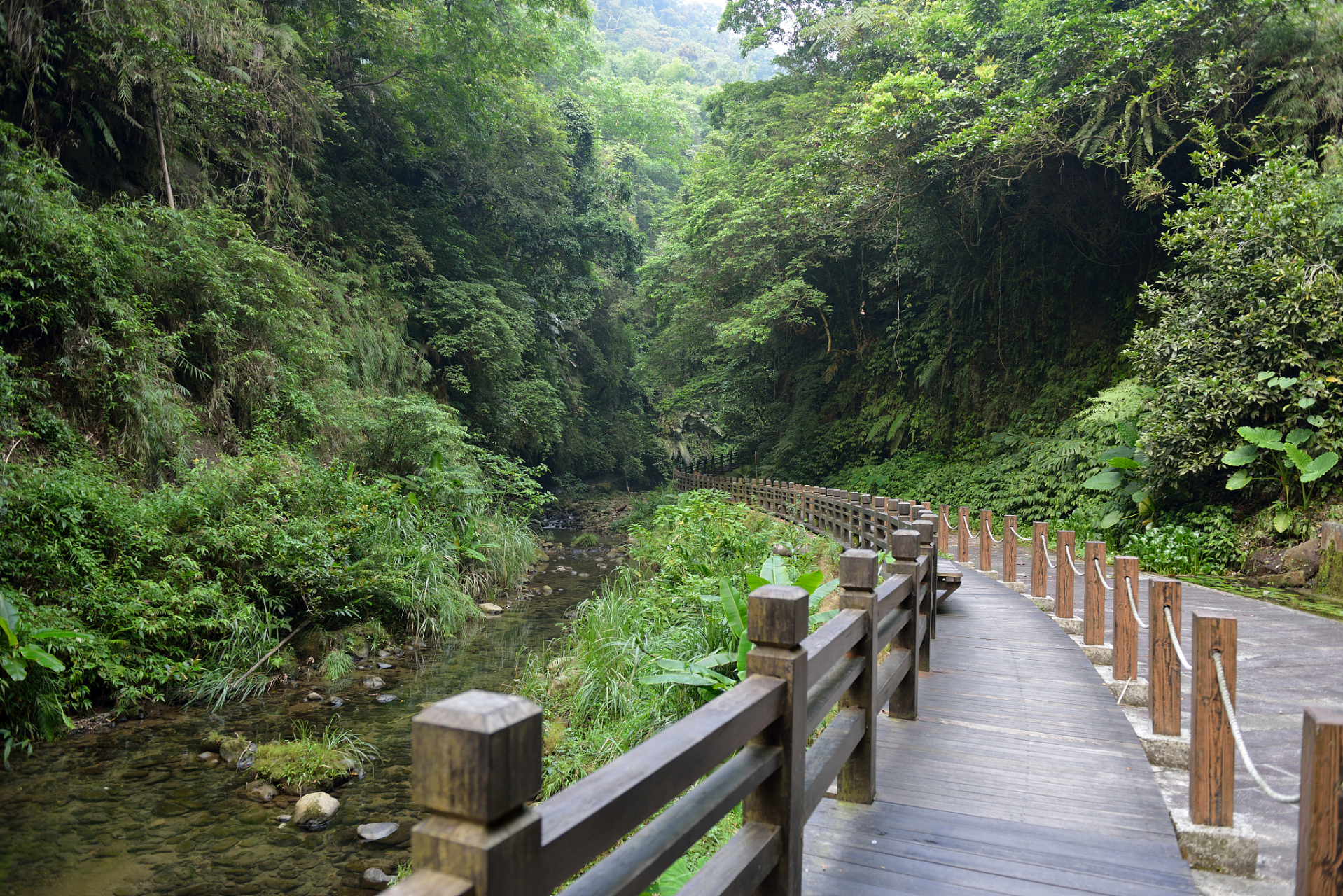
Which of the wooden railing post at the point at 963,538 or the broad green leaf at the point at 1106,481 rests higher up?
the broad green leaf at the point at 1106,481

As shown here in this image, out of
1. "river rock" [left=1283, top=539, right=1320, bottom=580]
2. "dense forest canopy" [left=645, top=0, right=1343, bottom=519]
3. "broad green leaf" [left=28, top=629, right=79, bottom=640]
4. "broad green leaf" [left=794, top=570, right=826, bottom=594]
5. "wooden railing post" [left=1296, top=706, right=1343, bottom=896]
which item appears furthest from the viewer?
"dense forest canopy" [left=645, top=0, right=1343, bottom=519]

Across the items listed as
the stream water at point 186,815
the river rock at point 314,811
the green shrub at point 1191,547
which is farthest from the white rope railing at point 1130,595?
the green shrub at point 1191,547

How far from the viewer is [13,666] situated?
16.6ft

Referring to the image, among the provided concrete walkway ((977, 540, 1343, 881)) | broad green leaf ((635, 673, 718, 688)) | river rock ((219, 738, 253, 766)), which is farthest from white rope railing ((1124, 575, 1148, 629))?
river rock ((219, 738, 253, 766))

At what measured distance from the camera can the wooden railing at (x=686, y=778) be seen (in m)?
1.08

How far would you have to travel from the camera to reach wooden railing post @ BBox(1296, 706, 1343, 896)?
Result: 1.66 meters

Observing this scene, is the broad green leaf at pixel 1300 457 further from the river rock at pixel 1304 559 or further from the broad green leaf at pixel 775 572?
the broad green leaf at pixel 775 572

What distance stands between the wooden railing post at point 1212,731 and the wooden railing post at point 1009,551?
6589 mm

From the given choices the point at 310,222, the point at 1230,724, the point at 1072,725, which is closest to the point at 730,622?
the point at 1072,725

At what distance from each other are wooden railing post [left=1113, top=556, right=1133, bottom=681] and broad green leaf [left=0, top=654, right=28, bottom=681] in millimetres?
7482

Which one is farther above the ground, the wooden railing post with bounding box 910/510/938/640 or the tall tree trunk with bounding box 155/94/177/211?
the tall tree trunk with bounding box 155/94/177/211

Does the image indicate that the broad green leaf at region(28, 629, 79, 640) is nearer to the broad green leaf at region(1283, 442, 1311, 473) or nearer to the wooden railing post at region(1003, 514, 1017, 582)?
the wooden railing post at region(1003, 514, 1017, 582)

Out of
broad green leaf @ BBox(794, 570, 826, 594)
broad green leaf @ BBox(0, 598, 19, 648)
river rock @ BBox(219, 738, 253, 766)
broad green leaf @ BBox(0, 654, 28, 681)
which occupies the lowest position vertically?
river rock @ BBox(219, 738, 253, 766)

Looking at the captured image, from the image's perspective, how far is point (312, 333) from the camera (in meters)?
11.3
